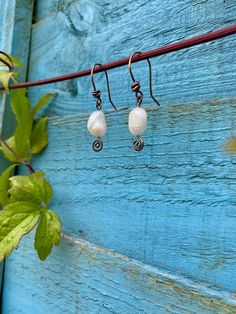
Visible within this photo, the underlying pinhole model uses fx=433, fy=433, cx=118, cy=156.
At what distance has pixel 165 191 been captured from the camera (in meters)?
0.59

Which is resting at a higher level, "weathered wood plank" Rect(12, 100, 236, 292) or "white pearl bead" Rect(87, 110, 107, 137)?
"white pearl bead" Rect(87, 110, 107, 137)

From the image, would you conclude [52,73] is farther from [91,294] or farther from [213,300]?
[213,300]

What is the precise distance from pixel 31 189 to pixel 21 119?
0.52 ft

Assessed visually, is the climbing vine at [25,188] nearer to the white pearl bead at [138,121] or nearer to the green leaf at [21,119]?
the green leaf at [21,119]

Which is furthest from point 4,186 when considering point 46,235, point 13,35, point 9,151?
point 13,35

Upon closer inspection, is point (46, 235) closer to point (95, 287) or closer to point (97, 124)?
point (95, 287)

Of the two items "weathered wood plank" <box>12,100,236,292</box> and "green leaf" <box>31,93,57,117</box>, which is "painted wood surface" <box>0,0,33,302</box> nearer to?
"green leaf" <box>31,93,57,117</box>

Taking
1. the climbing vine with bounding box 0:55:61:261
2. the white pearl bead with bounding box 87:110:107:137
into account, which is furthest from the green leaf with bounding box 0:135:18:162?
the white pearl bead with bounding box 87:110:107:137

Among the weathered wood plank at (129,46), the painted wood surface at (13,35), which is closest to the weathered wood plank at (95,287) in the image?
the painted wood surface at (13,35)

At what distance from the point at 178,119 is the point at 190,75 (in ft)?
0.20

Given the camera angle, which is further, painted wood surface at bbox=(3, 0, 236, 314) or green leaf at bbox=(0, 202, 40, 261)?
green leaf at bbox=(0, 202, 40, 261)

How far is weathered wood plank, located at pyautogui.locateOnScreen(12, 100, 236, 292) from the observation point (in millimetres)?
525

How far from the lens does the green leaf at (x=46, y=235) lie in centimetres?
69

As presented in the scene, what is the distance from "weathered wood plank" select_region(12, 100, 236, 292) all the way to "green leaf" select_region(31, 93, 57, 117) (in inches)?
3.6
